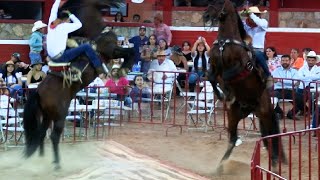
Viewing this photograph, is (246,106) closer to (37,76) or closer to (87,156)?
(87,156)

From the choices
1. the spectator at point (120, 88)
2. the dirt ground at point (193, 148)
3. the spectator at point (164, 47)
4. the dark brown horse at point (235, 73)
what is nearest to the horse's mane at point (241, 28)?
the dark brown horse at point (235, 73)

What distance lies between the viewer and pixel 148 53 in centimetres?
2145

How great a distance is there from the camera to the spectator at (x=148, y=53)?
21.1 metres

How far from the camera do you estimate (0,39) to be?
2316cm

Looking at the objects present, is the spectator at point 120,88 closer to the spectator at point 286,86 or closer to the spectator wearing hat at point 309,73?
the spectator at point 286,86

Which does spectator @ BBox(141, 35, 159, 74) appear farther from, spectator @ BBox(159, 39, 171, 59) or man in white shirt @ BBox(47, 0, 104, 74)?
man in white shirt @ BBox(47, 0, 104, 74)

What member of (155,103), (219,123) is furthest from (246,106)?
(155,103)

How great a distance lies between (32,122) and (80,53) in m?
1.24

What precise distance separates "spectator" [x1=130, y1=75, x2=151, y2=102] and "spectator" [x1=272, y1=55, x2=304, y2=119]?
8.41 ft

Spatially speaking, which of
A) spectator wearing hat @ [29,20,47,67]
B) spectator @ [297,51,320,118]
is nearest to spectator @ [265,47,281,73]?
spectator @ [297,51,320,118]

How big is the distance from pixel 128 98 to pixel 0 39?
5.73 metres

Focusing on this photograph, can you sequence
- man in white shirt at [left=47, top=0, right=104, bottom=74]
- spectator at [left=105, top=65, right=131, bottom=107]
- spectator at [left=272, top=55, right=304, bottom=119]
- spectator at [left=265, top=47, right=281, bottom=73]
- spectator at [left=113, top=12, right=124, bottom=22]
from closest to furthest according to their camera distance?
man in white shirt at [left=47, top=0, right=104, bottom=74] < spectator at [left=105, top=65, right=131, bottom=107] < spectator at [left=272, top=55, right=304, bottom=119] < spectator at [left=265, top=47, right=281, bottom=73] < spectator at [left=113, top=12, right=124, bottom=22]

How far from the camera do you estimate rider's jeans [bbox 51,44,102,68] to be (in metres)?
14.3

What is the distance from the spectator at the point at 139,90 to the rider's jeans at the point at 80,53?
442 cm
